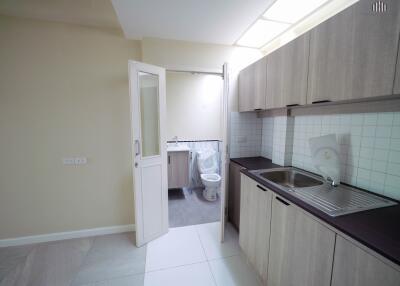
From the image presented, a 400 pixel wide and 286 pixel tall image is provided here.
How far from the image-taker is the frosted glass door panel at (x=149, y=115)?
2.03 metres

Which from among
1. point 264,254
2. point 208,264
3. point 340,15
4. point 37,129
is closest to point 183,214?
point 208,264

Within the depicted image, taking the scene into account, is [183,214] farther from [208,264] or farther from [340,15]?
[340,15]

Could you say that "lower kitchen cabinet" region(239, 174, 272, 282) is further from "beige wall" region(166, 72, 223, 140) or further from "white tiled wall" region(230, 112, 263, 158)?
"beige wall" region(166, 72, 223, 140)

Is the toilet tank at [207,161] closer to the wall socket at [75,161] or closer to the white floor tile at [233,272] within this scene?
the white floor tile at [233,272]

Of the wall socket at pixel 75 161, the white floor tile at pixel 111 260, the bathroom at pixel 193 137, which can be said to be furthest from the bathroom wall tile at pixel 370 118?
the wall socket at pixel 75 161

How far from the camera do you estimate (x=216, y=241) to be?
6.95 feet

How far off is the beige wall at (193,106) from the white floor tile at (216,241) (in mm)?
1869

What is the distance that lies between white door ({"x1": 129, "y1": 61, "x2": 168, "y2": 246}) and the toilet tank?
1.40 meters

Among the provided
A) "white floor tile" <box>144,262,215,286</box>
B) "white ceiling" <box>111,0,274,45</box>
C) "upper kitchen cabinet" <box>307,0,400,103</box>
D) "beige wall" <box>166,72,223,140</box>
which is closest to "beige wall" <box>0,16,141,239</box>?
"white ceiling" <box>111,0,274,45</box>

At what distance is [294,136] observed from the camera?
76.3 inches

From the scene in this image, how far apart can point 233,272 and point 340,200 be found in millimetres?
1215

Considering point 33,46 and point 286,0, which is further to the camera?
point 33,46

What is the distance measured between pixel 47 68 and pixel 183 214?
104 inches

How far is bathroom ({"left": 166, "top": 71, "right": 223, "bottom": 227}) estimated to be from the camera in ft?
10.8
